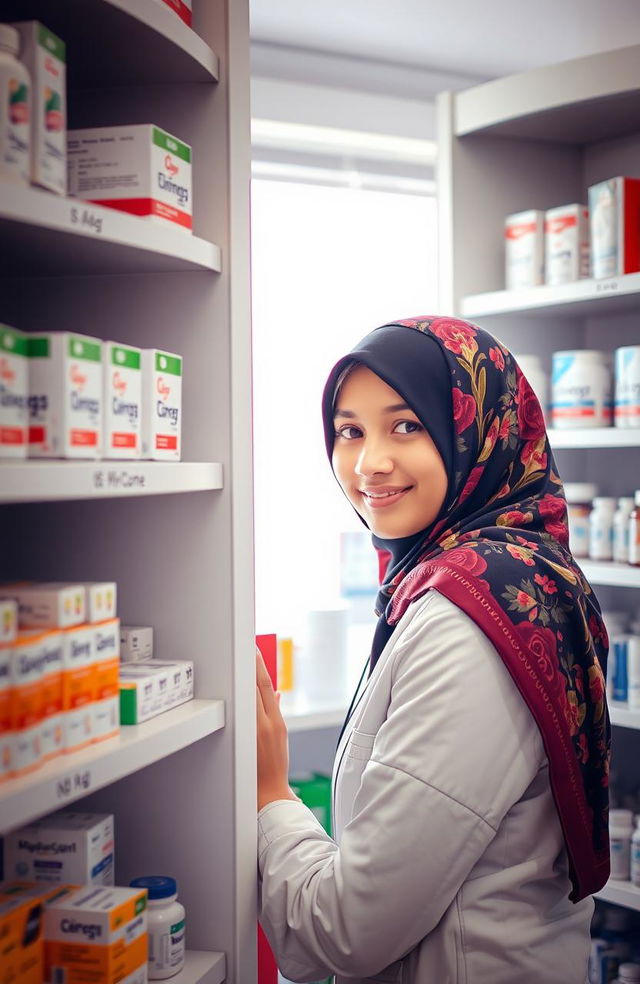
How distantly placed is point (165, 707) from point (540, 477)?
662 mm

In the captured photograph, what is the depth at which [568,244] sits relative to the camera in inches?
90.5

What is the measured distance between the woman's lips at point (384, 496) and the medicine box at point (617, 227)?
3.59 ft

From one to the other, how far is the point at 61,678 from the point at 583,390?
5.44ft

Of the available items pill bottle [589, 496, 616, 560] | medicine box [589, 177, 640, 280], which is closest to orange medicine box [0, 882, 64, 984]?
pill bottle [589, 496, 616, 560]

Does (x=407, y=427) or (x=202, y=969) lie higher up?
(x=407, y=427)

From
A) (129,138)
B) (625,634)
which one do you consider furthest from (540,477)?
(625,634)

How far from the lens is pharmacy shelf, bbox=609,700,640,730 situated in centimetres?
220

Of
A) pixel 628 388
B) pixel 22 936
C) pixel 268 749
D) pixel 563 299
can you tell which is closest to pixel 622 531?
pixel 628 388

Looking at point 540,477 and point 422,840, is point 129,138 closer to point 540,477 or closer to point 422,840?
point 540,477

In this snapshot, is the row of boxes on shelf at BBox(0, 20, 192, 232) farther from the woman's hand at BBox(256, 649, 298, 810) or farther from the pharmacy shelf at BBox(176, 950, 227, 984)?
the pharmacy shelf at BBox(176, 950, 227, 984)

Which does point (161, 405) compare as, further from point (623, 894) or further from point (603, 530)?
point (623, 894)

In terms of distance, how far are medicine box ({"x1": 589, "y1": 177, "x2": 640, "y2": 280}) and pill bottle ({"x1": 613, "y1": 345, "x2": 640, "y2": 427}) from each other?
19cm

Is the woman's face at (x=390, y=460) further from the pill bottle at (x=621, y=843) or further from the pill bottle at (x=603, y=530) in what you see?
the pill bottle at (x=621, y=843)

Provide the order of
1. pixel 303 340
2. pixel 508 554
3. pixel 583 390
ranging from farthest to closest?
pixel 303 340 < pixel 583 390 < pixel 508 554
